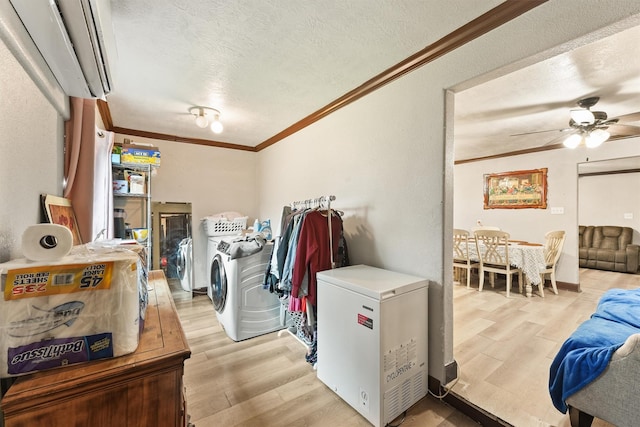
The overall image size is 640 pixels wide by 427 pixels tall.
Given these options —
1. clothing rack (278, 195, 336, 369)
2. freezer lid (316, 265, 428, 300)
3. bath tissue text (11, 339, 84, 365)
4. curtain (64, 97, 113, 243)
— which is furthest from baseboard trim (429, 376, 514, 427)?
curtain (64, 97, 113, 243)

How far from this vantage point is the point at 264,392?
1860 millimetres

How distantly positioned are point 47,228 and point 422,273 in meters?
1.94

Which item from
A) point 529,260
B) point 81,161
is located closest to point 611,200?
point 529,260

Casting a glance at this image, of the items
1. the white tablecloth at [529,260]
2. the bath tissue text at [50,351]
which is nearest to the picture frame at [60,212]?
the bath tissue text at [50,351]

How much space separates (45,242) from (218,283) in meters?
2.34

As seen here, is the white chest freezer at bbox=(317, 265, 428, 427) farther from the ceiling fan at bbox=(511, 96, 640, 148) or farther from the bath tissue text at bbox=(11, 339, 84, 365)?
the ceiling fan at bbox=(511, 96, 640, 148)

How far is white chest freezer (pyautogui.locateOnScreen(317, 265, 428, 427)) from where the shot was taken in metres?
1.55

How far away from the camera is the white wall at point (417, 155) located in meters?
1.37

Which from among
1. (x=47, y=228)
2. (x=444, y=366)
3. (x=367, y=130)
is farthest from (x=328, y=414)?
(x=367, y=130)

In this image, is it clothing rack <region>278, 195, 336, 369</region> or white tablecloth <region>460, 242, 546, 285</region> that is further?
white tablecloth <region>460, 242, 546, 285</region>

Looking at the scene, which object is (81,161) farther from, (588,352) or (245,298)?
(588,352)

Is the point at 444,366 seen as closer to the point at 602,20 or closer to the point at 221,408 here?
the point at 221,408

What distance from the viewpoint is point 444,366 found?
177cm

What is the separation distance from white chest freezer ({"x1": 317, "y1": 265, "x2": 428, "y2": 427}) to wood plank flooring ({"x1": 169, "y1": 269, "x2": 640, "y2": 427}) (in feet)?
0.43
